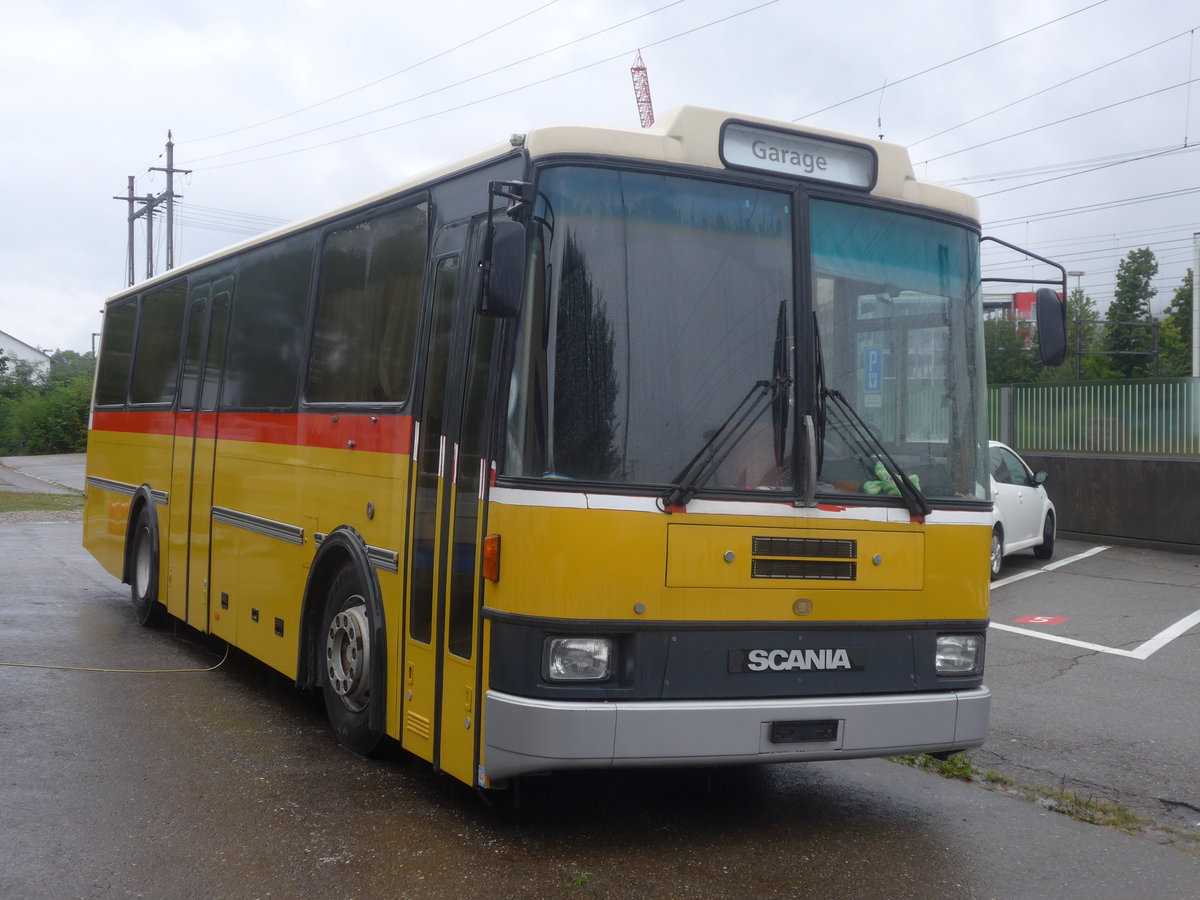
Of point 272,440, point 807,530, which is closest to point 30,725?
point 272,440

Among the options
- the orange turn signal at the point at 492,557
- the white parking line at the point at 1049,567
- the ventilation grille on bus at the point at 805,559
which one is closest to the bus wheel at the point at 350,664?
the orange turn signal at the point at 492,557

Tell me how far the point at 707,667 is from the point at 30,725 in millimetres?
4445

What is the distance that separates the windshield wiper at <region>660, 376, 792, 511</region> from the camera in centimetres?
519

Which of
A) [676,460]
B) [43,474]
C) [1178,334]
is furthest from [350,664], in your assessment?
[1178,334]

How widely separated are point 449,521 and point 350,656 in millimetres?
1495

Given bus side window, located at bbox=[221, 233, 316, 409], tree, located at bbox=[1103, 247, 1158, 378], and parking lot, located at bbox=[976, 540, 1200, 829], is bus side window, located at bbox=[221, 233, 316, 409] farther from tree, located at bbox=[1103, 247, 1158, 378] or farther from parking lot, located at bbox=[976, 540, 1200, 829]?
tree, located at bbox=[1103, 247, 1158, 378]

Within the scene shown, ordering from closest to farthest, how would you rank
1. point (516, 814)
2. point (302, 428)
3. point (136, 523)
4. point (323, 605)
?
point (516, 814) < point (323, 605) < point (302, 428) < point (136, 523)

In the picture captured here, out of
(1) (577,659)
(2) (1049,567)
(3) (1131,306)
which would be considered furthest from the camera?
(3) (1131,306)

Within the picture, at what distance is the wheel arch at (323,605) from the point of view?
6.39 meters

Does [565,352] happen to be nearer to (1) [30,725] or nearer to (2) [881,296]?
(2) [881,296]

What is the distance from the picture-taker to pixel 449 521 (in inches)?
224

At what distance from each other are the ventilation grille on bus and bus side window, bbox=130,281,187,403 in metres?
6.72

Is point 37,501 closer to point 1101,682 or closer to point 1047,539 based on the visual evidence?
point 1047,539

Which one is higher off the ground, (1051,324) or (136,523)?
(1051,324)
